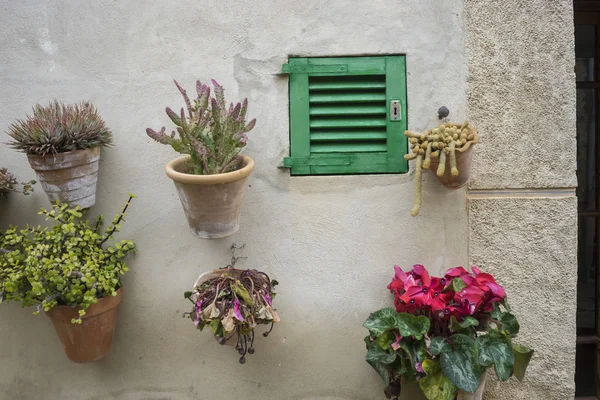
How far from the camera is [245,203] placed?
229cm

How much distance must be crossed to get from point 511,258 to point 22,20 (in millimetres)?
2577

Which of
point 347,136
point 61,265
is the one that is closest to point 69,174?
point 61,265

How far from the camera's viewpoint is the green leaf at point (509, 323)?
200cm

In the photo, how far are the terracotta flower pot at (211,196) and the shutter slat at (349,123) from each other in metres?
0.41

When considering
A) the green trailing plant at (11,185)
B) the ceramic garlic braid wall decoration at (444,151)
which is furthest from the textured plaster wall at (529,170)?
the green trailing plant at (11,185)

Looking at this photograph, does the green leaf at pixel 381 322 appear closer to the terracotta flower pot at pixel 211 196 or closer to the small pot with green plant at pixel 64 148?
the terracotta flower pot at pixel 211 196

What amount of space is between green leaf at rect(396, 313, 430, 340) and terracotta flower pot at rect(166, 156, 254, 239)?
817mm

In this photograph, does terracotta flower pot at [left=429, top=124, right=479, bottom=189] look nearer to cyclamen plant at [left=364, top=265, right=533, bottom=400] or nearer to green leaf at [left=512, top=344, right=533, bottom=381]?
cyclamen plant at [left=364, top=265, right=533, bottom=400]

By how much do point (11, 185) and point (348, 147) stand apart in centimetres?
160

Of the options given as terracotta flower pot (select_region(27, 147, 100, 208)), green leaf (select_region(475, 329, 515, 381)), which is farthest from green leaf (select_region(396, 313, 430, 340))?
terracotta flower pot (select_region(27, 147, 100, 208))

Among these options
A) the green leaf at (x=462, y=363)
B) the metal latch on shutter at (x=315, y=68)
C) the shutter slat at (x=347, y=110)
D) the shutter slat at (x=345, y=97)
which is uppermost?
the metal latch on shutter at (x=315, y=68)

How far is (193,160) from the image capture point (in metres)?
1.99

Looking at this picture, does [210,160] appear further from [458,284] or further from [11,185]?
[458,284]

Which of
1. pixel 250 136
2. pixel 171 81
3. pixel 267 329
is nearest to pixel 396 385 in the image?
pixel 267 329
